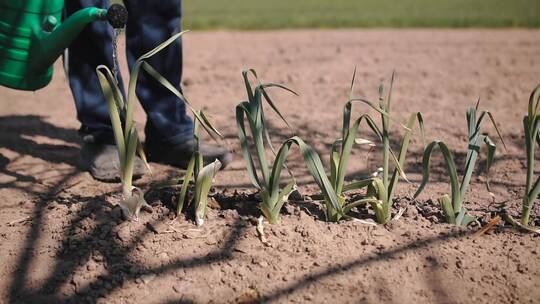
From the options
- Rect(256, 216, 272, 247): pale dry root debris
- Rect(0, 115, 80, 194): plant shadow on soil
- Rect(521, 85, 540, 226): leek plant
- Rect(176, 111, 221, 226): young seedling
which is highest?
Rect(521, 85, 540, 226): leek plant

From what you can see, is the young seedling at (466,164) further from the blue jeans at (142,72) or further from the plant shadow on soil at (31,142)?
the plant shadow on soil at (31,142)

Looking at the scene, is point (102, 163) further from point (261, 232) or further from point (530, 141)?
point (530, 141)

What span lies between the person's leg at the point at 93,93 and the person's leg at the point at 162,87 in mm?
110

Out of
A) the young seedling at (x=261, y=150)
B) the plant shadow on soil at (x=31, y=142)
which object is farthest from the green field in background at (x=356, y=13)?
the young seedling at (x=261, y=150)

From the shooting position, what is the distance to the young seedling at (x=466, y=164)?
5.89 feet

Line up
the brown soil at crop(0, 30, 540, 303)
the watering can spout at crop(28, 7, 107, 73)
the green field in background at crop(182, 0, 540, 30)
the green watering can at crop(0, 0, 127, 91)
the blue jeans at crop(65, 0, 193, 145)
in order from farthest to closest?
the green field in background at crop(182, 0, 540, 30)
the blue jeans at crop(65, 0, 193, 145)
the green watering can at crop(0, 0, 127, 91)
the watering can spout at crop(28, 7, 107, 73)
the brown soil at crop(0, 30, 540, 303)

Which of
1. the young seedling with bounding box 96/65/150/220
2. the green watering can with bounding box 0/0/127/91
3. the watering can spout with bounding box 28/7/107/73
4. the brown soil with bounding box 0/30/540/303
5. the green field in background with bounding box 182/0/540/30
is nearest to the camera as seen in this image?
the brown soil with bounding box 0/30/540/303

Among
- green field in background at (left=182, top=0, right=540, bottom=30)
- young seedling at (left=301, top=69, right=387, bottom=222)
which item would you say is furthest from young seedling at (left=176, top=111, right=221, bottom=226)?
green field in background at (left=182, top=0, right=540, bottom=30)

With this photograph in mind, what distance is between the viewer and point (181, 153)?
8.99ft

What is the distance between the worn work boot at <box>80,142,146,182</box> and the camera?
2.60 metres

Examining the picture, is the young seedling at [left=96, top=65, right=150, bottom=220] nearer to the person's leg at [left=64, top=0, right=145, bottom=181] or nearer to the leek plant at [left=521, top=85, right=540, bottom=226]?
the person's leg at [left=64, top=0, right=145, bottom=181]

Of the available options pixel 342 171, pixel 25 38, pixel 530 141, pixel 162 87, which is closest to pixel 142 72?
pixel 162 87

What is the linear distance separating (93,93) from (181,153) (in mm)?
450

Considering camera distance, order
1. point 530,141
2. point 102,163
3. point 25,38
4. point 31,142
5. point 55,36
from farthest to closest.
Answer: point 31,142 → point 102,163 → point 25,38 → point 55,36 → point 530,141
